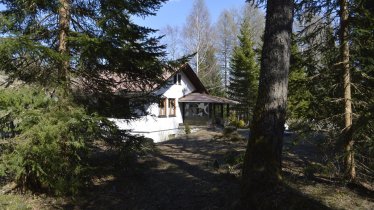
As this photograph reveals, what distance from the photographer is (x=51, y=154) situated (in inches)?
293

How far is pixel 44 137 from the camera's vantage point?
7340 millimetres

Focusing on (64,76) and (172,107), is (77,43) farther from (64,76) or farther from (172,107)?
(172,107)

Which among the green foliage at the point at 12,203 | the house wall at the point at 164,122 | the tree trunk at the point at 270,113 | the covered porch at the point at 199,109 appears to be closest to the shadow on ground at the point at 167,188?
the tree trunk at the point at 270,113

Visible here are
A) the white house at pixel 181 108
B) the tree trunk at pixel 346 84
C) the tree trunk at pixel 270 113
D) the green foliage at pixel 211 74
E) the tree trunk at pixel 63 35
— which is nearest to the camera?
the tree trunk at pixel 270 113

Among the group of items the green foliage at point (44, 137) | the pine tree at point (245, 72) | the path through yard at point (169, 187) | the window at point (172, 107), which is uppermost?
the pine tree at point (245, 72)

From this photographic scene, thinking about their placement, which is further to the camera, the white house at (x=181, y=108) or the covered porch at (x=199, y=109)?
the covered porch at (x=199, y=109)

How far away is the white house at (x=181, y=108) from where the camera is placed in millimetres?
26462

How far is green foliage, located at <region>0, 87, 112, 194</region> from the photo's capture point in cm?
730

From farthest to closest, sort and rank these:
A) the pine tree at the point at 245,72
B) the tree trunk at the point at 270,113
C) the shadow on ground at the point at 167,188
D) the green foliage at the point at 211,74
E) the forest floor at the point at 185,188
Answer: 1. the green foliage at the point at 211,74
2. the pine tree at the point at 245,72
3. the forest floor at the point at 185,188
4. the shadow on ground at the point at 167,188
5. the tree trunk at the point at 270,113

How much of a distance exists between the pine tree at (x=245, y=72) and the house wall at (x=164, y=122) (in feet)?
21.8

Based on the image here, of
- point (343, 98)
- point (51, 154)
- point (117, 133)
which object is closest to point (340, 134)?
point (343, 98)

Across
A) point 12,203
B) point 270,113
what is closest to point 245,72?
point 270,113

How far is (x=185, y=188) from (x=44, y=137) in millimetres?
3432

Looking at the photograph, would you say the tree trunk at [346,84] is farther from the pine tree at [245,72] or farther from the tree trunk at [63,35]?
the pine tree at [245,72]
